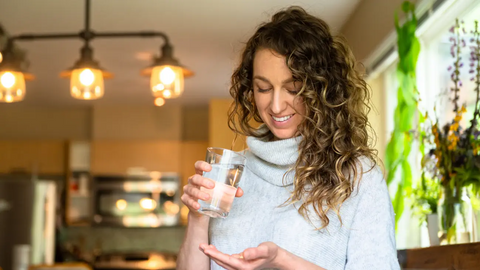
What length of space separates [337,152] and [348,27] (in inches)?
100

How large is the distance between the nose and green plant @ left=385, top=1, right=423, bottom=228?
1.29 metres

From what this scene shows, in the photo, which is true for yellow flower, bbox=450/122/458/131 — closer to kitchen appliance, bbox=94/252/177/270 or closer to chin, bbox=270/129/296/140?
chin, bbox=270/129/296/140

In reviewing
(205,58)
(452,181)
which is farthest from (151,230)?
(452,181)

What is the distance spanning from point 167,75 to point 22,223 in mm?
1939

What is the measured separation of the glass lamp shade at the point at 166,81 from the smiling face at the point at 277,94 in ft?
5.10

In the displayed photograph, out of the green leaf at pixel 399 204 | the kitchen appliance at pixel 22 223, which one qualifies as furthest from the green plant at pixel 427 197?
the kitchen appliance at pixel 22 223

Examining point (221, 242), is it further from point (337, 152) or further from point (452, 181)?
point (452, 181)

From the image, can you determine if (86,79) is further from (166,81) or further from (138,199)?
(138,199)

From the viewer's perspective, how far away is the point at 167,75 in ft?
9.23

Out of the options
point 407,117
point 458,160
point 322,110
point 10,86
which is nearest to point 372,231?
point 322,110

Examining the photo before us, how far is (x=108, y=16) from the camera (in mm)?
3541

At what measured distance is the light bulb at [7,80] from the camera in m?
2.83

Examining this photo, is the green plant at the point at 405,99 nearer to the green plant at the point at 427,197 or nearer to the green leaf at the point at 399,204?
the green leaf at the point at 399,204

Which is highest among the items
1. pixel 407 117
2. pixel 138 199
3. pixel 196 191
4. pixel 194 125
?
pixel 194 125
